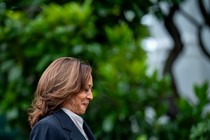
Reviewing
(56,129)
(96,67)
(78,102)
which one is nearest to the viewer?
(56,129)

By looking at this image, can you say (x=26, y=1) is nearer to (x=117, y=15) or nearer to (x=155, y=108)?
(x=117, y=15)

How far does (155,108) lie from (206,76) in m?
4.74

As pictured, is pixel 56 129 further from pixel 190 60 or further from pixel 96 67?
pixel 190 60

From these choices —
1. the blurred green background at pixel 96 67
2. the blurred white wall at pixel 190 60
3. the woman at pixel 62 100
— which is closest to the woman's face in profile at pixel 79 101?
the woman at pixel 62 100

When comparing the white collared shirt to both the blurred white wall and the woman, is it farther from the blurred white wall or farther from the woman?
the blurred white wall

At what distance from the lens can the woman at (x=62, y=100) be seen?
9.88 ft

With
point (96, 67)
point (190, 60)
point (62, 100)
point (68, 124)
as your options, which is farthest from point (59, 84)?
point (190, 60)

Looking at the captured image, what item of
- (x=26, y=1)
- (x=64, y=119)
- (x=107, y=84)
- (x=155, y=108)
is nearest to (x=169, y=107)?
(x=155, y=108)

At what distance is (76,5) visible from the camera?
644 cm

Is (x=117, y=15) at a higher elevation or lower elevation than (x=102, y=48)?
higher

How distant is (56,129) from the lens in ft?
9.84

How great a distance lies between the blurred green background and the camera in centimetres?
643

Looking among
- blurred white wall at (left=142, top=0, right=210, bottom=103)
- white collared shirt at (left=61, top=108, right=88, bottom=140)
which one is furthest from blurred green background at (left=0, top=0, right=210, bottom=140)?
blurred white wall at (left=142, top=0, right=210, bottom=103)

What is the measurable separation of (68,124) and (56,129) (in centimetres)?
10
